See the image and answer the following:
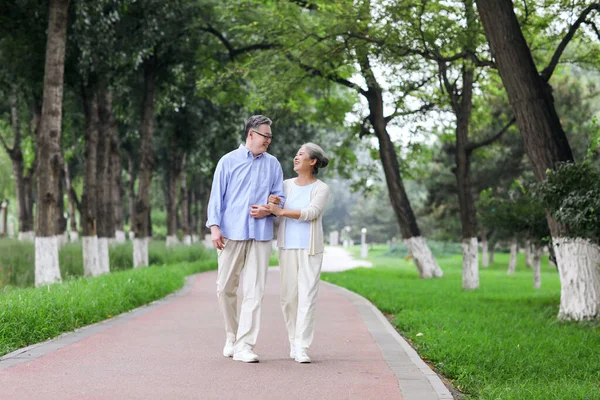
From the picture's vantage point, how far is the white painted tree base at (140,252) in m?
23.0

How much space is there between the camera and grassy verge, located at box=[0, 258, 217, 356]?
27.3 ft

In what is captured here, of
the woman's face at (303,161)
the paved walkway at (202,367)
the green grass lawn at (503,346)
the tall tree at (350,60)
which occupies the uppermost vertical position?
Answer: the tall tree at (350,60)

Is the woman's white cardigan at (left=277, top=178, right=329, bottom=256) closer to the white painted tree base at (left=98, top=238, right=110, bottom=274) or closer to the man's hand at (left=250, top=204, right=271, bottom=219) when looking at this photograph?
the man's hand at (left=250, top=204, right=271, bottom=219)

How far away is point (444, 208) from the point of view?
1547 inches

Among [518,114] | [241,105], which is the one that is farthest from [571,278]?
[241,105]

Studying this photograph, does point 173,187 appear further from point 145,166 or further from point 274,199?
point 274,199

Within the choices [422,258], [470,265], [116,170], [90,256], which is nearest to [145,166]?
[90,256]

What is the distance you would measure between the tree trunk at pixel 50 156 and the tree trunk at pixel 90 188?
373cm

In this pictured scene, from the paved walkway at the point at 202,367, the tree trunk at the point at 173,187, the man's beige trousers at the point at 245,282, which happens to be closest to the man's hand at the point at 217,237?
the man's beige trousers at the point at 245,282

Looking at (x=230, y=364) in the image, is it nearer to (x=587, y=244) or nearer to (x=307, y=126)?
(x=587, y=244)

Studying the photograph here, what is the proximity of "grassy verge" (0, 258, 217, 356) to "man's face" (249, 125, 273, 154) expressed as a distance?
9.57 ft

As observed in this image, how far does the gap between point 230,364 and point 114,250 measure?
18.6m

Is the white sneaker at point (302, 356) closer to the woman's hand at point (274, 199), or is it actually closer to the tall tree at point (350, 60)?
the woman's hand at point (274, 199)

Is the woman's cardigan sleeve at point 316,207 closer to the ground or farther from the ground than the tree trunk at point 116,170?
closer to the ground
